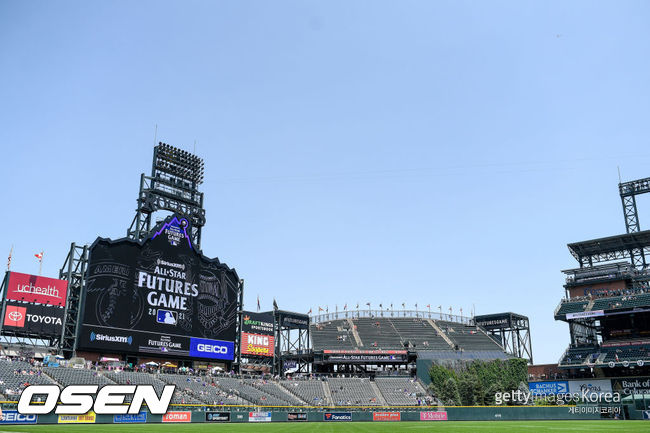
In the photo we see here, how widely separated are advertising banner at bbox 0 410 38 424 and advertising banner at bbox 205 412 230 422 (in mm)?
15755

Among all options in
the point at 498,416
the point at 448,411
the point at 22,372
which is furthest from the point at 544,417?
the point at 22,372

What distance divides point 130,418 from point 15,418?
8.94 m

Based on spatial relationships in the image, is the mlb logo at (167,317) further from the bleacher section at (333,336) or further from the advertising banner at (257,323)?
the bleacher section at (333,336)

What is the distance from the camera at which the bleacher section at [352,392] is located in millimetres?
65750

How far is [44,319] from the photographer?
47094mm

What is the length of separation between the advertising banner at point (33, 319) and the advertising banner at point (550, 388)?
181ft

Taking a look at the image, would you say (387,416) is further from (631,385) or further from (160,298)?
(631,385)

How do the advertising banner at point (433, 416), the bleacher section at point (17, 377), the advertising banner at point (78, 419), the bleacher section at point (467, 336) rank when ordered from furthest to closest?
the bleacher section at point (467, 336)
the advertising banner at point (433, 416)
the bleacher section at point (17, 377)
the advertising banner at point (78, 419)

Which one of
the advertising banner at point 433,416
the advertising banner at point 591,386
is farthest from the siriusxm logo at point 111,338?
the advertising banner at point 591,386

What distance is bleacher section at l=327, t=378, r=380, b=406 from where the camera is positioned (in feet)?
216

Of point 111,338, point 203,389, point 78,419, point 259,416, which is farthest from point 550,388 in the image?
point 78,419

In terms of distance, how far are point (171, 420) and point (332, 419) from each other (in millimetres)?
16101

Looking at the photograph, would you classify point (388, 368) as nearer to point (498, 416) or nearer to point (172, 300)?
point (498, 416)

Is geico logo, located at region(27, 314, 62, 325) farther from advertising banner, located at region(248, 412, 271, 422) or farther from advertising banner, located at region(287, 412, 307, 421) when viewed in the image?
advertising banner, located at region(287, 412, 307, 421)
